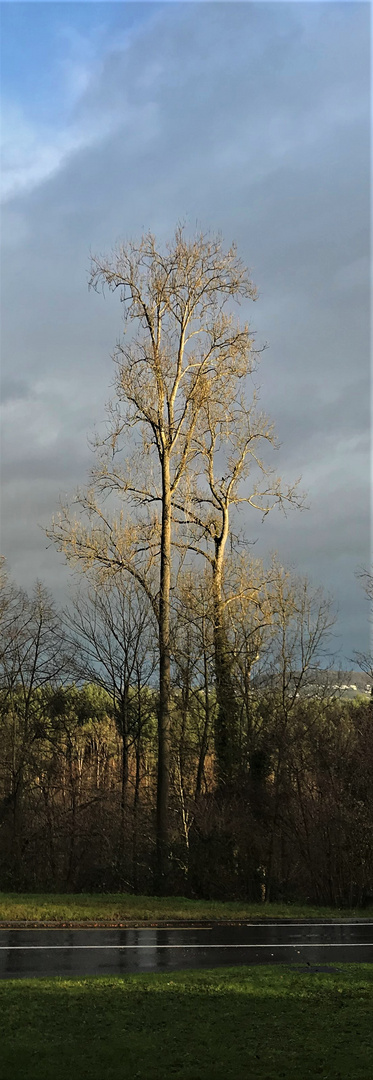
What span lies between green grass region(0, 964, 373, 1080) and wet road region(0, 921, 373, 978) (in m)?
1.51

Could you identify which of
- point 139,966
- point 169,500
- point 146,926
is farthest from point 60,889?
point 139,966

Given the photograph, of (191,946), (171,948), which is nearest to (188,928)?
(191,946)

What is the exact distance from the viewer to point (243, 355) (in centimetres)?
3080

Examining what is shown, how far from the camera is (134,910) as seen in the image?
2066cm

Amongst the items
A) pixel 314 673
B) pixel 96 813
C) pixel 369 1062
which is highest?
pixel 314 673

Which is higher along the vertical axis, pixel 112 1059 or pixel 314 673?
pixel 314 673

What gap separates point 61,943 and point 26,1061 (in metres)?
8.45

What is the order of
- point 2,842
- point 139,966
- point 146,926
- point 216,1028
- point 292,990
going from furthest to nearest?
1. point 2,842
2. point 146,926
3. point 139,966
4. point 292,990
5. point 216,1028

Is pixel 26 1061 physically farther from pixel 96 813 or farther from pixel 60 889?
pixel 96 813

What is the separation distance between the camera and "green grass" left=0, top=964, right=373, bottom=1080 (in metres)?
8.10

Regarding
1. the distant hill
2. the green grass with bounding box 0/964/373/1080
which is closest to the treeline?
the distant hill

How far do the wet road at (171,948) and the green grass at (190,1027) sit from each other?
1507mm

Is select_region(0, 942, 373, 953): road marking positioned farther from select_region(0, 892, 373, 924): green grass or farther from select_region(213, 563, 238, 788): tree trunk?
select_region(213, 563, 238, 788): tree trunk

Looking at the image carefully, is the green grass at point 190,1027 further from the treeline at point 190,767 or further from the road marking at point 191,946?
the treeline at point 190,767
